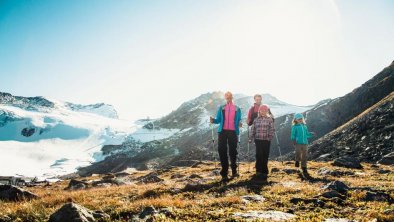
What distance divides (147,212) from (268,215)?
244cm

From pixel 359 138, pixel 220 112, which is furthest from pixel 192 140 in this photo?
pixel 220 112

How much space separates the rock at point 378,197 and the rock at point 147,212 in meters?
5.27

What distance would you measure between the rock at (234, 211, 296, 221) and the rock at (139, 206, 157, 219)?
65.6 inches

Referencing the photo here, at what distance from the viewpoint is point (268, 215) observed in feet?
22.0

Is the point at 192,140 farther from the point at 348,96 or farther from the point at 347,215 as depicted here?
the point at 347,215

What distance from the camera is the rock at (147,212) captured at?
6.67 meters

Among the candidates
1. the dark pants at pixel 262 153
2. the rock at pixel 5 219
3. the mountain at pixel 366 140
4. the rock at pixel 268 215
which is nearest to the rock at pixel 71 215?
the rock at pixel 5 219

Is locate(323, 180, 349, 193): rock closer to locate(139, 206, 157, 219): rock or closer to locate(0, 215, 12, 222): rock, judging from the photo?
locate(139, 206, 157, 219): rock

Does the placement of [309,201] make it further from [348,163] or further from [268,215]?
[348,163]

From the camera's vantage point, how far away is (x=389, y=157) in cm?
2792

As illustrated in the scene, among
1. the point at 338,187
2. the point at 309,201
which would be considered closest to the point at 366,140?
the point at 338,187

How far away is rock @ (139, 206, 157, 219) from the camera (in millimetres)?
6668

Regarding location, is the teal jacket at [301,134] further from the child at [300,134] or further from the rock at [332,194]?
the rock at [332,194]

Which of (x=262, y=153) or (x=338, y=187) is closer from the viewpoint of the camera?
(x=338, y=187)
